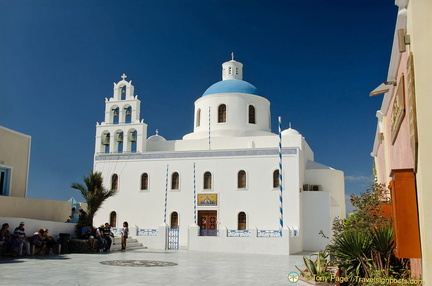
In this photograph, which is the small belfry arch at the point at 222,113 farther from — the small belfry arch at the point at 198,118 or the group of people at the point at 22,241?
the group of people at the point at 22,241

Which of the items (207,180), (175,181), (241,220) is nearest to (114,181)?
(175,181)

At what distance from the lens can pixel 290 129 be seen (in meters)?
27.2

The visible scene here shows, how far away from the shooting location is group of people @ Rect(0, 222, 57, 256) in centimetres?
1273

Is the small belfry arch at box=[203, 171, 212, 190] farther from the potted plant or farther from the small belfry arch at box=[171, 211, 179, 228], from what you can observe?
the potted plant

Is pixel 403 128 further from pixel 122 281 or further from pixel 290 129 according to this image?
pixel 290 129

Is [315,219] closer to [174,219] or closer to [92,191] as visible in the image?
[174,219]

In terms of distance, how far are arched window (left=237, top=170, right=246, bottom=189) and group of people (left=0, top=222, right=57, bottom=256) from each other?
10547 mm

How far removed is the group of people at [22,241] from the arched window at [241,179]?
1055cm

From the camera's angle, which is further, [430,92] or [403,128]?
[403,128]

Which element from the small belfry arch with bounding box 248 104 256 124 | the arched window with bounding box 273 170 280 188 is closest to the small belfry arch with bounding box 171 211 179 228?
the arched window with bounding box 273 170 280 188

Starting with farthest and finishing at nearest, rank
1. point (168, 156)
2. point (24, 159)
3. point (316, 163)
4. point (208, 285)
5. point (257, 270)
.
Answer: point (316, 163)
point (168, 156)
point (24, 159)
point (257, 270)
point (208, 285)

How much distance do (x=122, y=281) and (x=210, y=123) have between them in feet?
60.0

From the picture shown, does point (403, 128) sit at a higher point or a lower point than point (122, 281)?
higher


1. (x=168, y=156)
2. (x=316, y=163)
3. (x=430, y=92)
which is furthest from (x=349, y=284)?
(x=316, y=163)
